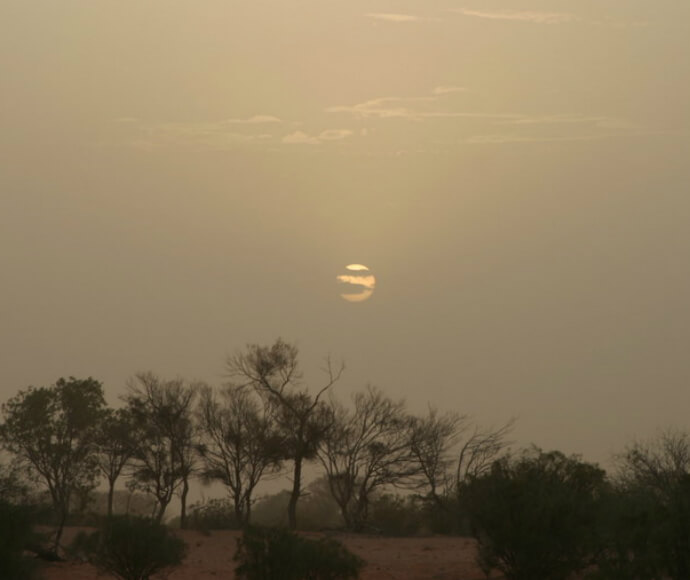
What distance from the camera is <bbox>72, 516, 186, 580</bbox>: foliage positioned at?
32.9 m

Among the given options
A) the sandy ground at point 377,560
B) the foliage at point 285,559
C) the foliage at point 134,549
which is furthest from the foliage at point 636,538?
the foliage at point 134,549

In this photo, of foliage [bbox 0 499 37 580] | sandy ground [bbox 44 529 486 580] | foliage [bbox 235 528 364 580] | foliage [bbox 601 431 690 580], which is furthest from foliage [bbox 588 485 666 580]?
foliage [bbox 0 499 37 580]

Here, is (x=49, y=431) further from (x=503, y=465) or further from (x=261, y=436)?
(x=503, y=465)

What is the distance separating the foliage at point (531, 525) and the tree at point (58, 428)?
31771mm

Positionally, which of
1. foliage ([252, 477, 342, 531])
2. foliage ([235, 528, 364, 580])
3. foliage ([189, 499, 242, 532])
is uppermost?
foliage ([252, 477, 342, 531])

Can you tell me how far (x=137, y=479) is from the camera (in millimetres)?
60875

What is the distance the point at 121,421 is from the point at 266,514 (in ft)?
179

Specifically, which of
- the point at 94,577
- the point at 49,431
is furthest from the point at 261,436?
the point at 94,577

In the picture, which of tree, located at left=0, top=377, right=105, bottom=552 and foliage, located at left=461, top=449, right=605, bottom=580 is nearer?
foliage, located at left=461, top=449, right=605, bottom=580

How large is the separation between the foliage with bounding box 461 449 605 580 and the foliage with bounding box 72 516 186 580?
31.9 feet

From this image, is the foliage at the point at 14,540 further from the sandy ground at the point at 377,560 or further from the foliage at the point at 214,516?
the foliage at the point at 214,516

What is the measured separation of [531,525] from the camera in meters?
31.7

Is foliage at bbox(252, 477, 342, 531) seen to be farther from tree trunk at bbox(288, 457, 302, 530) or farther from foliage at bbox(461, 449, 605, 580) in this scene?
foliage at bbox(461, 449, 605, 580)

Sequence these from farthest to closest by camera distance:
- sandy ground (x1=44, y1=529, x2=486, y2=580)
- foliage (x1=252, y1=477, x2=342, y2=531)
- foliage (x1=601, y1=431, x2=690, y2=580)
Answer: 1. foliage (x1=252, y1=477, x2=342, y2=531)
2. sandy ground (x1=44, y1=529, x2=486, y2=580)
3. foliage (x1=601, y1=431, x2=690, y2=580)
